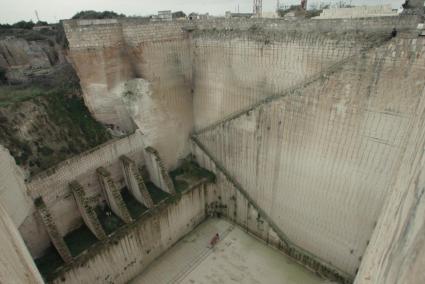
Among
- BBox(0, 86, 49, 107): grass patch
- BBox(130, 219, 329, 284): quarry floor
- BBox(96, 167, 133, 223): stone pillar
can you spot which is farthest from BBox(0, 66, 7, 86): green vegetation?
BBox(130, 219, 329, 284): quarry floor

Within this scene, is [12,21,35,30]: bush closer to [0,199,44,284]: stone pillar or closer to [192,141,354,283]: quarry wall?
[192,141,354,283]: quarry wall

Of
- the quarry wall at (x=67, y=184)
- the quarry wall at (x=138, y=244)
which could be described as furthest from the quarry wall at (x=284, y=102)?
the quarry wall at (x=138, y=244)

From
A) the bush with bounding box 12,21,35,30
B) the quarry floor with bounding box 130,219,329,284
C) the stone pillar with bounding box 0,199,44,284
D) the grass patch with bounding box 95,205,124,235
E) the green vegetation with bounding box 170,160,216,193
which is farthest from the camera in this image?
the bush with bounding box 12,21,35,30

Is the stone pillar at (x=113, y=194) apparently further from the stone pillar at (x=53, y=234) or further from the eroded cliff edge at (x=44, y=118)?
the stone pillar at (x=53, y=234)

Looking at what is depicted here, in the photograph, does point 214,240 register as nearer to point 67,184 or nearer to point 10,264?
point 67,184

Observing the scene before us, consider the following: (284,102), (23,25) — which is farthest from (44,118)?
(23,25)
